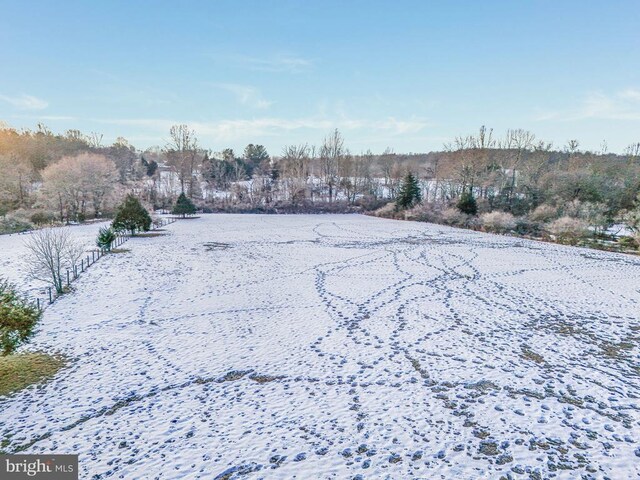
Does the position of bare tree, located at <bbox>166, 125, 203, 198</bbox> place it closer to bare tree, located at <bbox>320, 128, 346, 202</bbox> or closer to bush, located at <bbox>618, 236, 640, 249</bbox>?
bare tree, located at <bbox>320, 128, 346, 202</bbox>

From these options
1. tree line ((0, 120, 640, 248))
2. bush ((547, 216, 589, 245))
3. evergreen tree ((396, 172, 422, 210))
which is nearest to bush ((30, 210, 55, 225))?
tree line ((0, 120, 640, 248))

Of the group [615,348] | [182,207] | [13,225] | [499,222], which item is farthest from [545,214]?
[13,225]

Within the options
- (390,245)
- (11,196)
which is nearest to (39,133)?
(11,196)

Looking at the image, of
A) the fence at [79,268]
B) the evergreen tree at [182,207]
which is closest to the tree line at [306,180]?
the evergreen tree at [182,207]

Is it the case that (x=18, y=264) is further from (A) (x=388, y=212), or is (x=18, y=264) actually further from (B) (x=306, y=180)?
(B) (x=306, y=180)

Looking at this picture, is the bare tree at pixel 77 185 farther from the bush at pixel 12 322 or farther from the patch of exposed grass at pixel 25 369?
the bush at pixel 12 322

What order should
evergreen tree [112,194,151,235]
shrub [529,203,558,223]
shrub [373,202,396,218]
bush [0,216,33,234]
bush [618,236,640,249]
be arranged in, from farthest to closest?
shrub [373,202,396,218] < shrub [529,203,558,223] < bush [0,216,33,234] < evergreen tree [112,194,151,235] < bush [618,236,640,249]
